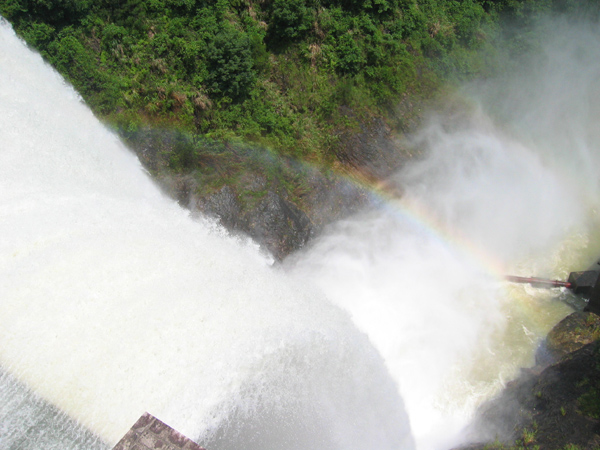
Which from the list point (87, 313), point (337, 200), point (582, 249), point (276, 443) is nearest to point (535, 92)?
point (582, 249)

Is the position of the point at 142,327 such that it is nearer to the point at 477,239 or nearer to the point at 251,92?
the point at 251,92

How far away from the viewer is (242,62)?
1488 cm

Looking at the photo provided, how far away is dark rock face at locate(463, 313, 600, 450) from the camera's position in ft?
33.4

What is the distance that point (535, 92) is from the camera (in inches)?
863

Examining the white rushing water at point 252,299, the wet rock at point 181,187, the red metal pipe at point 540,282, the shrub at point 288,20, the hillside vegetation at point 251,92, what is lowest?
the red metal pipe at point 540,282

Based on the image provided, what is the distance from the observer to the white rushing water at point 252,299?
30.0ft

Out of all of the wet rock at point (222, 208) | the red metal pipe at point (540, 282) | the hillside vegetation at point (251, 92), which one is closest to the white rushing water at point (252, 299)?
the red metal pipe at point (540, 282)

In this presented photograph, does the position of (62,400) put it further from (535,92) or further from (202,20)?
(535,92)

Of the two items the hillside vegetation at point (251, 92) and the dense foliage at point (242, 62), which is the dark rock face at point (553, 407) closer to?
the hillside vegetation at point (251, 92)

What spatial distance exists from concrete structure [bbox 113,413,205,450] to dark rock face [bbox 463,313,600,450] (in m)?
7.73

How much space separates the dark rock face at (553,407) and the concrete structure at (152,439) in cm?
773

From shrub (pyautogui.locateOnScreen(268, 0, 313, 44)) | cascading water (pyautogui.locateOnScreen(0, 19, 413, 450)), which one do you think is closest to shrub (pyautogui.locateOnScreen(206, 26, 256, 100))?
shrub (pyautogui.locateOnScreen(268, 0, 313, 44))

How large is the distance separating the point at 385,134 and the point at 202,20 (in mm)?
7872

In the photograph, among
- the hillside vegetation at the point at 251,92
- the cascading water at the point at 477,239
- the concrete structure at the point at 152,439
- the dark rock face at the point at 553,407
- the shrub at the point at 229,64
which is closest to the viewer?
the concrete structure at the point at 152,439
